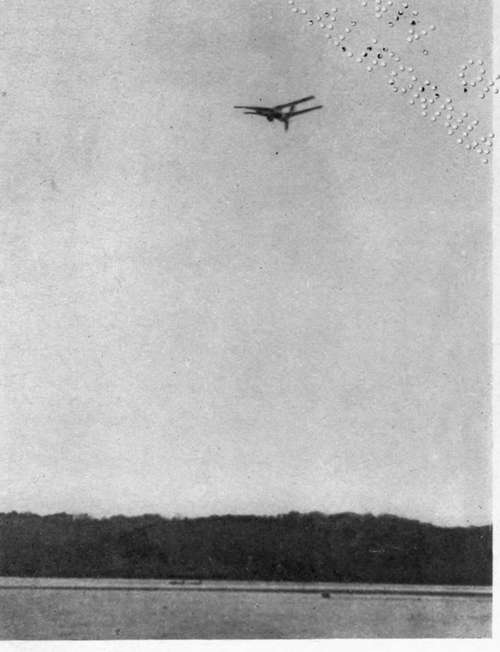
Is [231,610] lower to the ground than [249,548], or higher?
lower

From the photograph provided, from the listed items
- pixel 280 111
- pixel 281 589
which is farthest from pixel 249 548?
pixel 280 111

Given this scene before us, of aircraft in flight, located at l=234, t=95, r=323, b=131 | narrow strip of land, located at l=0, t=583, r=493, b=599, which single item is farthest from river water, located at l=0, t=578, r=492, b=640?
aircraft in flight, located at l=234, t=95, r=323, b=131

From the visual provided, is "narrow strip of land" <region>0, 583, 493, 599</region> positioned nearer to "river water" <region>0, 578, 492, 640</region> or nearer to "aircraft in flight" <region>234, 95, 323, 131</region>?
"river water" <region>0, 578, 492, 640</region>

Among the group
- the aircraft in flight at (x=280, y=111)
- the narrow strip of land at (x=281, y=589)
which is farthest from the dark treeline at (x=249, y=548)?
the aircraft in flight at (x=280, y=111)

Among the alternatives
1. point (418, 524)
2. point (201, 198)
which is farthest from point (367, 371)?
point (201, 198)

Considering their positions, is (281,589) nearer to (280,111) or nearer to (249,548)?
(249,548)

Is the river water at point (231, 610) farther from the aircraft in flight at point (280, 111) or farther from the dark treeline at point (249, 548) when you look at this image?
the aircraft in flight at point (280, 111)
